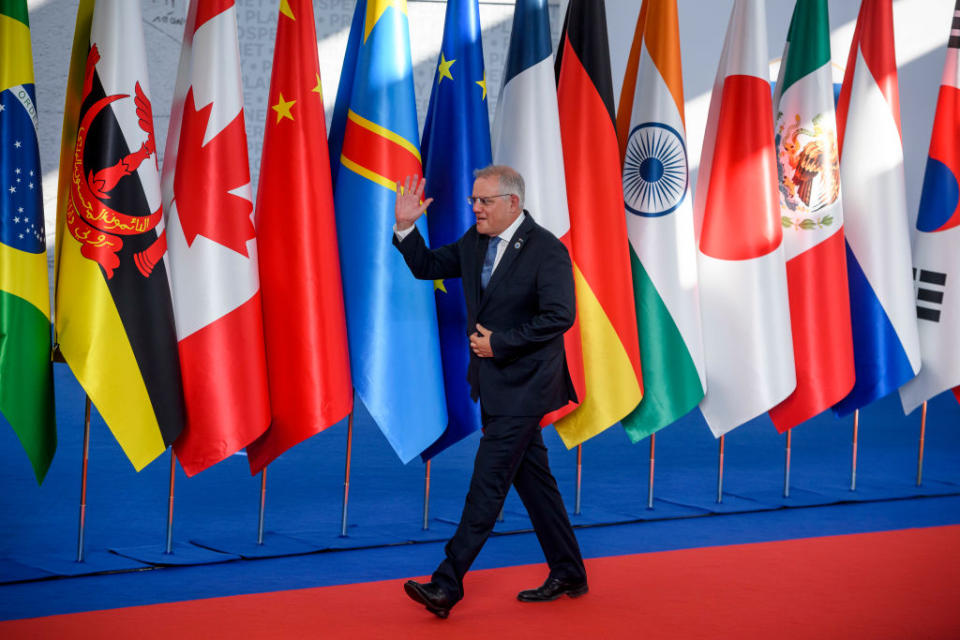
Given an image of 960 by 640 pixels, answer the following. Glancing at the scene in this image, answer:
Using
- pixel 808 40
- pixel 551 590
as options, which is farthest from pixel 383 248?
pixel 808 40

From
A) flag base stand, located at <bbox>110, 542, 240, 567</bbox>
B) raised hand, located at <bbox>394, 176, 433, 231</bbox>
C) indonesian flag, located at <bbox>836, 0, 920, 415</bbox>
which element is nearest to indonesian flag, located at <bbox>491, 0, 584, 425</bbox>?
raised hand, located at <bbox>394, 176, 433, 231</bbox>

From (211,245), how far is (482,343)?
3.74ft

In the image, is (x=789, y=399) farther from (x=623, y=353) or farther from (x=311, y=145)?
(x=311, y=145)

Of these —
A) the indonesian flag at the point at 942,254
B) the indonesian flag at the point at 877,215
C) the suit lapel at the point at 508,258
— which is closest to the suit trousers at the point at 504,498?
the suit lapel at the point at 508,258

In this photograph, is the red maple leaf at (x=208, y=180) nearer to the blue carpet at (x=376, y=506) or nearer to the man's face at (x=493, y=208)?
the man's face at (x=493, y=208)

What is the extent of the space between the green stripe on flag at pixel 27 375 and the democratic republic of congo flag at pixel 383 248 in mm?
1080

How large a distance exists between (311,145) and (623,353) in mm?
1501

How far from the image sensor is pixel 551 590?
133 inches

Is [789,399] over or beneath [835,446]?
over

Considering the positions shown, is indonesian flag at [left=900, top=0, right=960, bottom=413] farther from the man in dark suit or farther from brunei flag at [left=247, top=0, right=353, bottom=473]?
brunei flag at [left=247, top=0, right=353, bottom=473]

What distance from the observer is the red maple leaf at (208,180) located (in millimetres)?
3689

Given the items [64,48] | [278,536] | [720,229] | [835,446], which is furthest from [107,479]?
[64,48]

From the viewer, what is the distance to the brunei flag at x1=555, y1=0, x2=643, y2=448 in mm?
4289

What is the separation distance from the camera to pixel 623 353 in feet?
14.2
